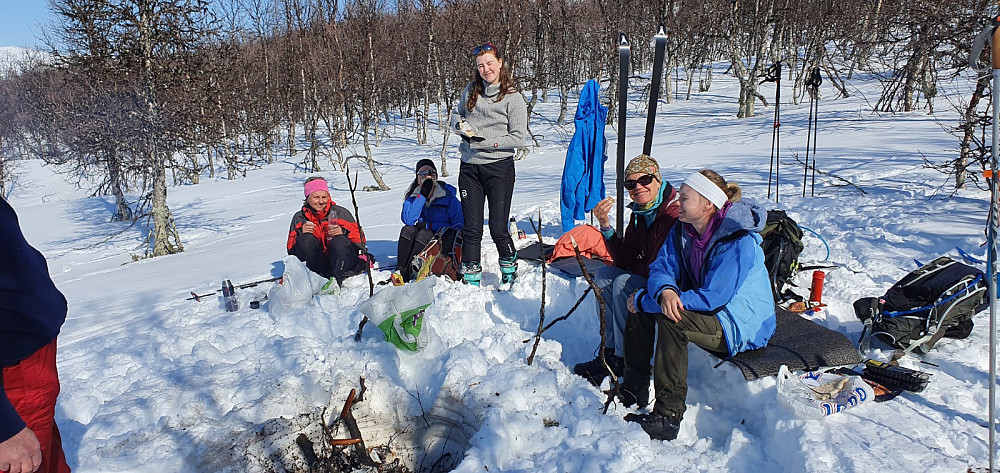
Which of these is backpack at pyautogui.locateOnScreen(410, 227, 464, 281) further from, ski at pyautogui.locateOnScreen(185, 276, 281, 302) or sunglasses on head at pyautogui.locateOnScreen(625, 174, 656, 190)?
sunglasses on head at pyautogui.locateOnScreen(625, 174, 656, 190)

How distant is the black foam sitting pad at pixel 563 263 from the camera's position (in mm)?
4819

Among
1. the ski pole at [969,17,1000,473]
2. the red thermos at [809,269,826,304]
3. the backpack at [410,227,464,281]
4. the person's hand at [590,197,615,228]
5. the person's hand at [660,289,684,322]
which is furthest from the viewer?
the backpack at [410,227,464,281]

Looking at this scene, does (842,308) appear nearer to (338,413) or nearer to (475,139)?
(475,139)

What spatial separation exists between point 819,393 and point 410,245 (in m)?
3.52

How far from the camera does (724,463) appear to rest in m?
2.56

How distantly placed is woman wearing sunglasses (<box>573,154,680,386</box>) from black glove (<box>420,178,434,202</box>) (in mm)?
2161

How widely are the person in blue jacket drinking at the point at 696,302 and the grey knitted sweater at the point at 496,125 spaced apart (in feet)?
5.74

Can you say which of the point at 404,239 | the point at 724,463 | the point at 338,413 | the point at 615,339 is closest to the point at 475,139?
the point at 404,239

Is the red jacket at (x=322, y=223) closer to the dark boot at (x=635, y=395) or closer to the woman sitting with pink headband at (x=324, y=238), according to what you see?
the woman sitting with pink headband at (x=324, y=238)

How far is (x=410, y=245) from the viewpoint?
528 centimetres

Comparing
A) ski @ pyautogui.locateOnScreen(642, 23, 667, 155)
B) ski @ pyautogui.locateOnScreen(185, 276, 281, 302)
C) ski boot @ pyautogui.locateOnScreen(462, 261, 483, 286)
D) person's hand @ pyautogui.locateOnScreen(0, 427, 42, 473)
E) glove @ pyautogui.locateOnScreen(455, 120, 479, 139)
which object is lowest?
ski @ pyautogui.locateOnScreen(185, 276, 281, 302)

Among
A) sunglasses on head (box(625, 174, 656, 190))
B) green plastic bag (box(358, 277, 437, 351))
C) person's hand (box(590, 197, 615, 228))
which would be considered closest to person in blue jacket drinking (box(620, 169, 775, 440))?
sunglasses on head (box(625, 174, 656, 190))

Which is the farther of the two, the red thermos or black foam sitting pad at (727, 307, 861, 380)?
the red thermos

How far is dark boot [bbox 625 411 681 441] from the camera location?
279cm
